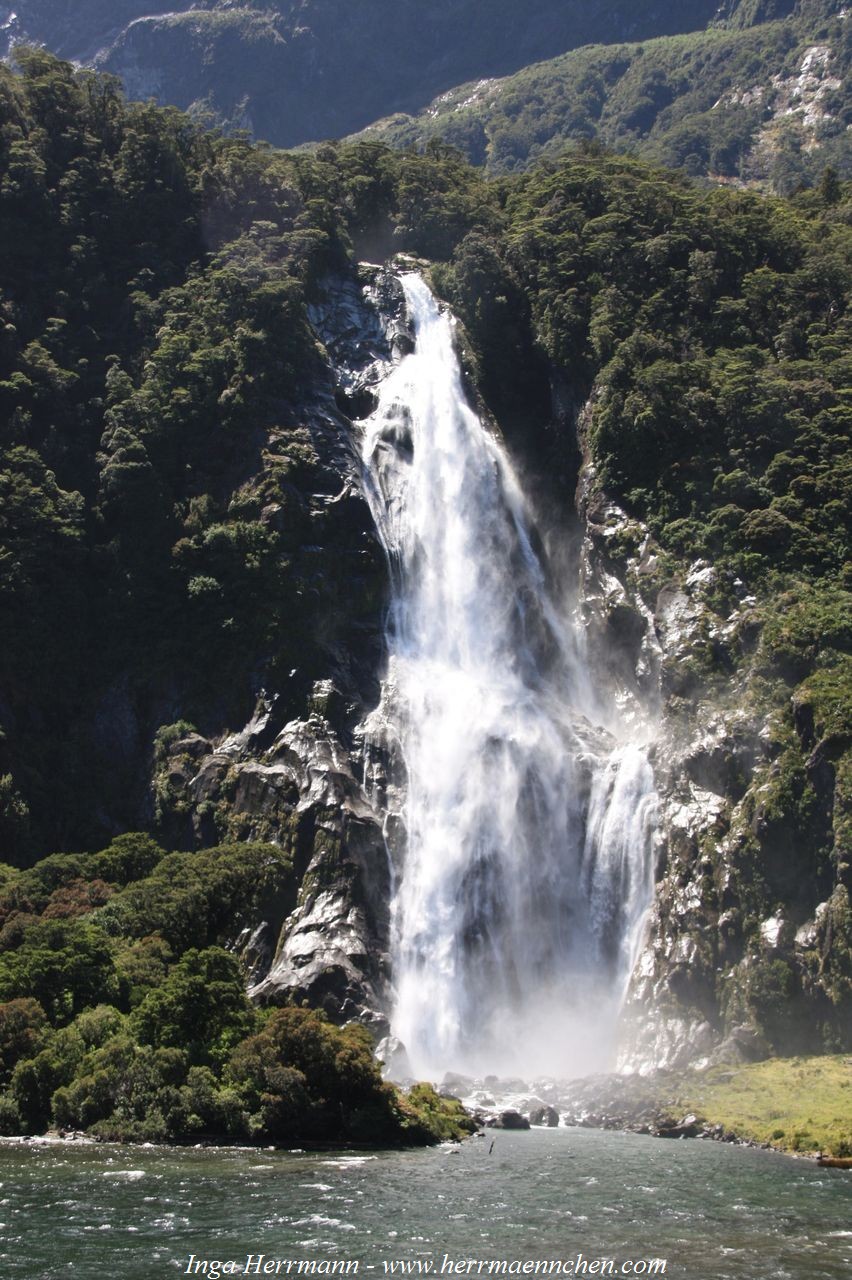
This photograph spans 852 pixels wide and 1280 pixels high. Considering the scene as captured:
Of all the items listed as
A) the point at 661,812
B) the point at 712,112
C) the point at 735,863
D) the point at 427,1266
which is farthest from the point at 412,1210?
the point at 712,112

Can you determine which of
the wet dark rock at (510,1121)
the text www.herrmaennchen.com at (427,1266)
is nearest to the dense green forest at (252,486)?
the wet dark rock at (510,1121)

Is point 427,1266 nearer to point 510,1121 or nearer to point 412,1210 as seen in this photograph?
point 412,1210

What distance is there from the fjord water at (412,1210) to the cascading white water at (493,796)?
59.5ft

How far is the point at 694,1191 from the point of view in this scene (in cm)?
3431

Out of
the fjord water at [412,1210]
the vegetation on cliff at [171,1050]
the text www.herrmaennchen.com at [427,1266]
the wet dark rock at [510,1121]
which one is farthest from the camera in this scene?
the wet dark rock at [510,1121]

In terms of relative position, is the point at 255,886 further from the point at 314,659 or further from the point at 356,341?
the point at 356,341

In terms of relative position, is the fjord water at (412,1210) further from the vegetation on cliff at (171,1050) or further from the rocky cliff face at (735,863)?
the rocky cliff face at (735,863)

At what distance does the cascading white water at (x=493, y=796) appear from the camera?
59.0m

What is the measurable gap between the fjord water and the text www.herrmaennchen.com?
8.9 inches

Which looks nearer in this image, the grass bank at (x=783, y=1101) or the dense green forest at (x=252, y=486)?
the grass bank at (x=783, y=1101)

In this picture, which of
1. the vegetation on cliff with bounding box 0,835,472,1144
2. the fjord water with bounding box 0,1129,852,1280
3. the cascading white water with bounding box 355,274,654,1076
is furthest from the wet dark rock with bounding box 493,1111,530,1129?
the cascading white water with bounding box 355,274,654,1076

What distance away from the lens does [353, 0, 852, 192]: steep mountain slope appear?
572 ft

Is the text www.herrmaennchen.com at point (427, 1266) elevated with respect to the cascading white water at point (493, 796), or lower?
lower

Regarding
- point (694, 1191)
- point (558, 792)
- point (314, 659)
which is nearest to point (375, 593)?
point (314, 659)
